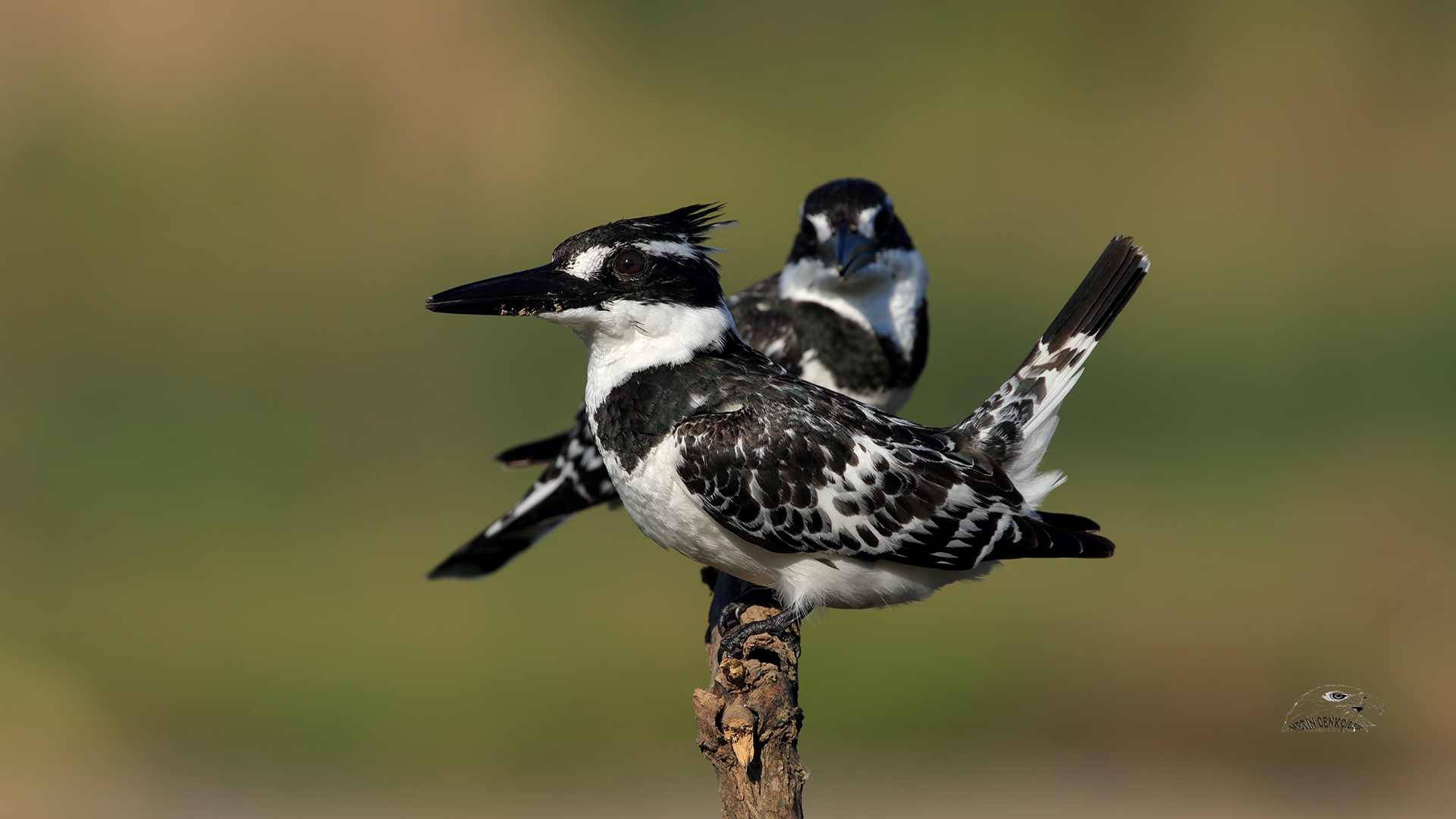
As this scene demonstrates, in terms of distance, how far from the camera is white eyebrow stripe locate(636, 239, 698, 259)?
3951 mm

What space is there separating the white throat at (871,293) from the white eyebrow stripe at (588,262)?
1.95m

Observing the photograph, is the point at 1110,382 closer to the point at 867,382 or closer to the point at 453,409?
the point at 453,409

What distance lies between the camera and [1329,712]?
5.59 metres

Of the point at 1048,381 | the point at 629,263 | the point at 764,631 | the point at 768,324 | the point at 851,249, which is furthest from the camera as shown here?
the point at 768,324

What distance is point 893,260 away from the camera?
5.89 meters

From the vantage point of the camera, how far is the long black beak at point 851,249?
5.49m

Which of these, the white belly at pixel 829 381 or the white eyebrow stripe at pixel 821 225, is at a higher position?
the white eyebrow stripe at pixel 821 225

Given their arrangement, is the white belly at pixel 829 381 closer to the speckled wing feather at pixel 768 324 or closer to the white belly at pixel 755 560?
the speckled wing feather at pixel 768 324

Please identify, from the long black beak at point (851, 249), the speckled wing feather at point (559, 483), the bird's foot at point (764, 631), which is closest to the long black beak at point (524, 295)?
the bird's foot at point (764, 631)

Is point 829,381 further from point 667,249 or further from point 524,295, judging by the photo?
point 524,295

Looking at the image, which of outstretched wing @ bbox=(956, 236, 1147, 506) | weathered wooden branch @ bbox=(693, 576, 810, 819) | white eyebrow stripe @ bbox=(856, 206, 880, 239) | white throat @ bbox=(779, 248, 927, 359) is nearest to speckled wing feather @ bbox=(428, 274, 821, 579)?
white throat @ bbox=(779, 248, 927, 359)

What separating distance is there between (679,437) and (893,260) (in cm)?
234

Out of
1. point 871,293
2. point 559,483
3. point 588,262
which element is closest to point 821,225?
point 871,293

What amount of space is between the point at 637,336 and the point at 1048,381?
5.18 feet
